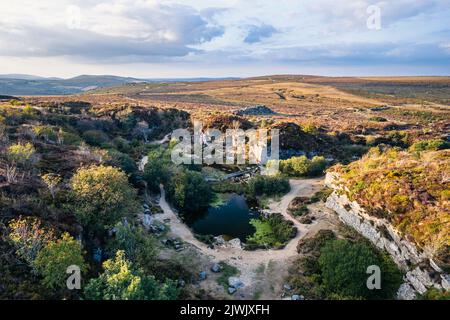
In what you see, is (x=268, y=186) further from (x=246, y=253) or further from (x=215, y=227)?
(x=246, y=253)

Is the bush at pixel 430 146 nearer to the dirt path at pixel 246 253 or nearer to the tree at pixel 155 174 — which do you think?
the dirt path at pixel 246 253

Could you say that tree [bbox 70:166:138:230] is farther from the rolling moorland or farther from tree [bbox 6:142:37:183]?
tree [bbox 6:142:37:183]

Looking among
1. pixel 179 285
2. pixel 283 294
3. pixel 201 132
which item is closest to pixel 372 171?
pixel 283 294

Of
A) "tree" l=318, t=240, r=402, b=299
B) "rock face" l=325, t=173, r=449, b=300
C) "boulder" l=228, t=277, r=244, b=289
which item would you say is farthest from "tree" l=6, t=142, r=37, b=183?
"rock face" l=325, t=173, r=449, b=300

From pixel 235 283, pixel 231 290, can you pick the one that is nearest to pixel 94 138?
pixel 235 283

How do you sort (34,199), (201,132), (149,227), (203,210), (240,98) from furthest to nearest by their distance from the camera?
(240,98)
(201,132)
(203,210)
(149,227)
(34,199)

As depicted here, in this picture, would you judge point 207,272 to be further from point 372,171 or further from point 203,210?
point 372,171
